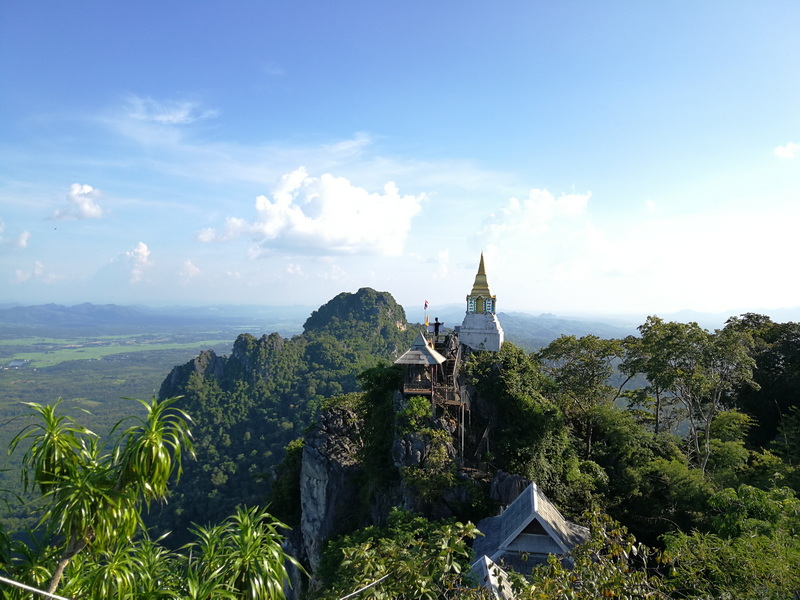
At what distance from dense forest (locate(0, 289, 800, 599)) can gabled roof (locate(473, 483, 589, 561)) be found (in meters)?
0.80

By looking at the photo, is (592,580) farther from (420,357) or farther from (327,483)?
(327,483)

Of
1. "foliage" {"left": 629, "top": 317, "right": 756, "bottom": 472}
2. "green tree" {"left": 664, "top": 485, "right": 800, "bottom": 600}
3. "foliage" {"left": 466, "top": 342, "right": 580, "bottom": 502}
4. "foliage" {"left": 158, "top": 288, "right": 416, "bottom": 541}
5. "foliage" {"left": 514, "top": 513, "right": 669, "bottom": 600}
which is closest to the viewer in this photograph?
"foliage" {"left": 514, "top": 513, "right": 669, "bottom": 600}

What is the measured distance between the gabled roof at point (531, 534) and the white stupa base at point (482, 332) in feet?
Result: 35.9

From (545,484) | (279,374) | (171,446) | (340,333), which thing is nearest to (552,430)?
(545,484)

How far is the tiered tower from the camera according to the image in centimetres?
2400

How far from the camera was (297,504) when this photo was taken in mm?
25812

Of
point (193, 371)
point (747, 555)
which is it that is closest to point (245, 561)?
point (747, 555)

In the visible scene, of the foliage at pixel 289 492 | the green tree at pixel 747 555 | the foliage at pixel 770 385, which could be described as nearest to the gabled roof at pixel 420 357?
the green tree at pixel 747 555

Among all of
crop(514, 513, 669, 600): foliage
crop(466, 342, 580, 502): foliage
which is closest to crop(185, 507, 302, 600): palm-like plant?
crop(514, 513, 669, 600): foliage

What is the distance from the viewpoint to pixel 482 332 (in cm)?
2425

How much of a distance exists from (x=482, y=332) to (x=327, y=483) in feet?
35.6

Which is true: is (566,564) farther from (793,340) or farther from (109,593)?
(793,340)

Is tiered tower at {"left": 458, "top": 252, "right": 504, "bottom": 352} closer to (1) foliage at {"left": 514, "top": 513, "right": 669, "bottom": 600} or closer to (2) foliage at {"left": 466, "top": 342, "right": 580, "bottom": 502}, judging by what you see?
(2) foliage at {"left": 466, "top": 342, "right": 580, "bottom": 502}

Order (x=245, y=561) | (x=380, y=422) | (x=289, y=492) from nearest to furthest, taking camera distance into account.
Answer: (x=245, y=561), (x=380, y=422), (x=289, y=492)
